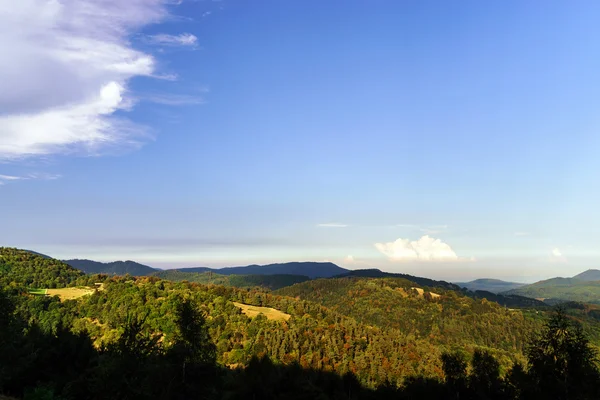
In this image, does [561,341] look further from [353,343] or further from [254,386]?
[353,343]

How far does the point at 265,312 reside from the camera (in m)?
177

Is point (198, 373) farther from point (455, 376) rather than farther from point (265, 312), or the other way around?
point (265, 312)

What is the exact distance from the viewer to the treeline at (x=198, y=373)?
108 feet

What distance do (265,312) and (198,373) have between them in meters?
144

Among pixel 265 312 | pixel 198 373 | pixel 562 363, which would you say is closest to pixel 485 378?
pixel 562 363

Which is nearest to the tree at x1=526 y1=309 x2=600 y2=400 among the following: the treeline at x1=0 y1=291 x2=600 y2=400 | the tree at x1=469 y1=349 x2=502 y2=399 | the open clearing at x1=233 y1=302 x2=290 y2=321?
the treeline at x1=0 y1=291 x2=600 y2=400

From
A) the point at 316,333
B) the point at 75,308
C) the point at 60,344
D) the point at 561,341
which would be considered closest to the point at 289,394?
the point at 561,341

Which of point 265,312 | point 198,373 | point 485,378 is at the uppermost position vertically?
point 198,373

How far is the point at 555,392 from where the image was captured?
34344 millimetres

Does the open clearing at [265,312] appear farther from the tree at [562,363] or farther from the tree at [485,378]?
the tree at [562,363]

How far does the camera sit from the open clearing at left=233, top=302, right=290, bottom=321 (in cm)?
16919

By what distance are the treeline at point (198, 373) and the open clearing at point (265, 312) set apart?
114 metres

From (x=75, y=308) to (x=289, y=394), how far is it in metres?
167

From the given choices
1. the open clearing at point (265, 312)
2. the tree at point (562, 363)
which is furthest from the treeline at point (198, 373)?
the open clearing at point (265, 312)
